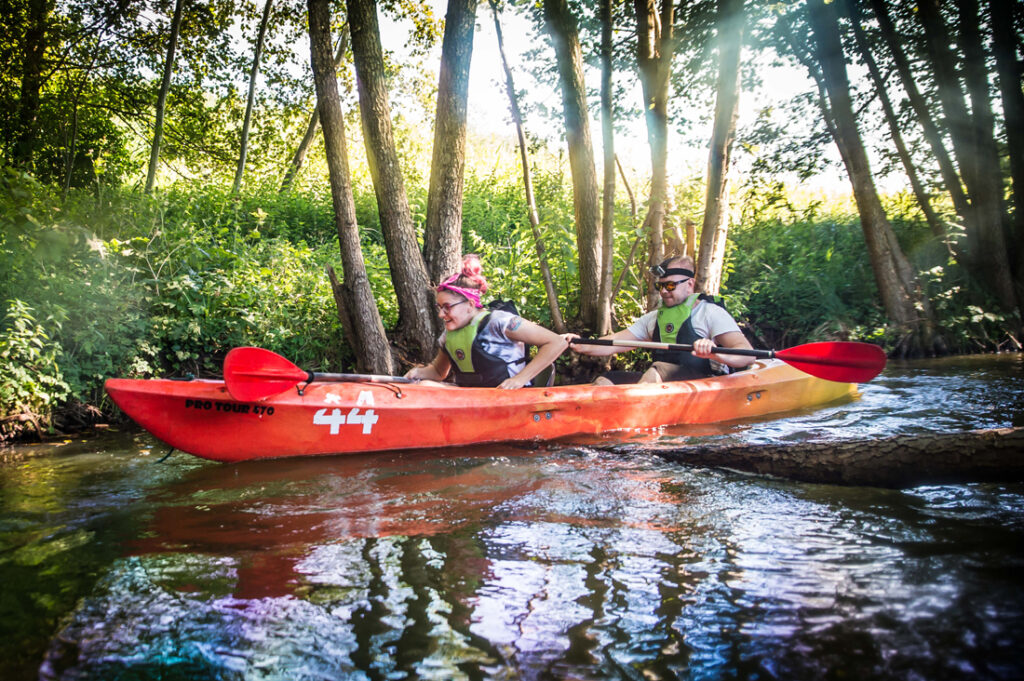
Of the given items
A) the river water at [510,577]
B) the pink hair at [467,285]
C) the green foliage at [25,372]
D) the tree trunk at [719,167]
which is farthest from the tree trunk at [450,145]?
the green foliage at [25,372]

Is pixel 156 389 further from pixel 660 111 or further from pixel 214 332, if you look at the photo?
pixel 660 111

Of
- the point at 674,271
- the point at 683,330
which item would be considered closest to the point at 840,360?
the point at 683,330

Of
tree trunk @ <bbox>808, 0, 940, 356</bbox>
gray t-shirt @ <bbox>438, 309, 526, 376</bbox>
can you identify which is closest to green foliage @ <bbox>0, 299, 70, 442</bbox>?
gray t-shirt @ <bbox>438, 309, 526, 376</bbox>

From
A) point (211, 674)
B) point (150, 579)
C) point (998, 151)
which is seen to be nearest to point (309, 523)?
point (150, 579)

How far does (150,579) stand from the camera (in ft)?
8.58

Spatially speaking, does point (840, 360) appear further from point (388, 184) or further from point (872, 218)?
point (872, 218)

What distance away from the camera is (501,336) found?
207 inches

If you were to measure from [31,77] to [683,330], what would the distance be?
10.7 m

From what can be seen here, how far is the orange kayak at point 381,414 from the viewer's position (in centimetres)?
442

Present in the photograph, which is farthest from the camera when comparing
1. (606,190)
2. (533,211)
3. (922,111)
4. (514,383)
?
(922,111)

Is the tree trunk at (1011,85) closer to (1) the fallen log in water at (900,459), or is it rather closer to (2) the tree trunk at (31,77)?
(1) the fallen log in water at (900,459)

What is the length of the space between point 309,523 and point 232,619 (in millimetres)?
1094

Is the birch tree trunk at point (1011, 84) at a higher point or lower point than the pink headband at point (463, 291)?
higher

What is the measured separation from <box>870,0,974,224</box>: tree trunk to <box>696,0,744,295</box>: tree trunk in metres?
3.15
